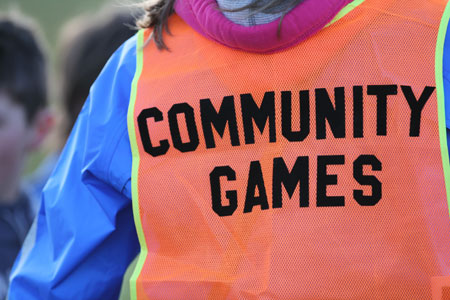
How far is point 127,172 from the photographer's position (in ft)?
6.26

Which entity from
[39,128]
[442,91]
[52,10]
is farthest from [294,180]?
[52,10]

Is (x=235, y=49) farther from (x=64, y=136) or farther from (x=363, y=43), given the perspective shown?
(x=64, y=136)

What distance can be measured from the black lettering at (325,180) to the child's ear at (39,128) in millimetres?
2189

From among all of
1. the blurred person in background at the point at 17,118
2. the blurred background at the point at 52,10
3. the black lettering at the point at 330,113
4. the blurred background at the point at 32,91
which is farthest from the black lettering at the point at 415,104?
the blurred background at the point at 52,10

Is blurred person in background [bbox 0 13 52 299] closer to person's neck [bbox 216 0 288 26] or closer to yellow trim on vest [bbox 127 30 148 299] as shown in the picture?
yellow trim on vest [bbox 127 30 148 299]

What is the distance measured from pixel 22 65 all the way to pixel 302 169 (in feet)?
7.58

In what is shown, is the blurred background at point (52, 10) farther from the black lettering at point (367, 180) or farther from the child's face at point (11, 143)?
the black lettering at point (367, 180)

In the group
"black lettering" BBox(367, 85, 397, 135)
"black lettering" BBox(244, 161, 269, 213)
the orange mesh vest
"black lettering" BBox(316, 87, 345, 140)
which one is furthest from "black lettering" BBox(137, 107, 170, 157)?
"black lettering" BBox(367, 85, 397, 135)

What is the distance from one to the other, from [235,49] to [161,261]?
51cm

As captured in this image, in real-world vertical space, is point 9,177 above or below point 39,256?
below

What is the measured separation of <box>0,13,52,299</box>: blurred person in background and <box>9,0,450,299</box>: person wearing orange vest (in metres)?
1.56

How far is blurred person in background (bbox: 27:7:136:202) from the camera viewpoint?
356 cm

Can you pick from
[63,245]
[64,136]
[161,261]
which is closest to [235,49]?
[161,261]

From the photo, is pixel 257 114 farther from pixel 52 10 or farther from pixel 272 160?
pixel 52 10
